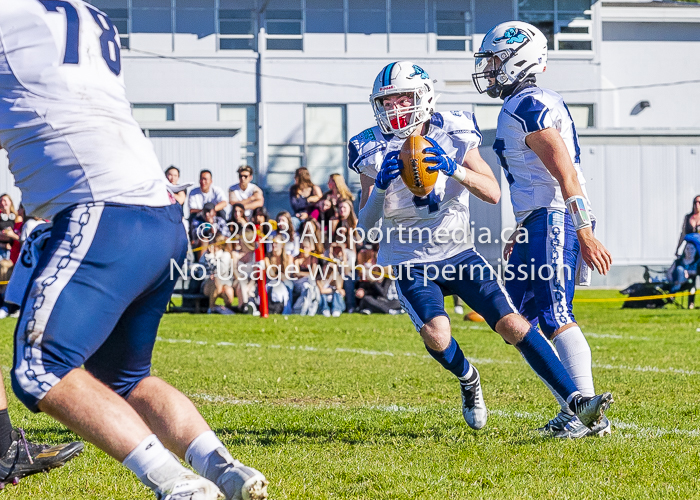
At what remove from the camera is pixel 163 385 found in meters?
3.18

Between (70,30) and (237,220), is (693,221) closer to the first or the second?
(237,220)

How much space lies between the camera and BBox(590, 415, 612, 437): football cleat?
4691 mm

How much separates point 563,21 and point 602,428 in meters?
24.5

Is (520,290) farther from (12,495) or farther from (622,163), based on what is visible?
(622,163)

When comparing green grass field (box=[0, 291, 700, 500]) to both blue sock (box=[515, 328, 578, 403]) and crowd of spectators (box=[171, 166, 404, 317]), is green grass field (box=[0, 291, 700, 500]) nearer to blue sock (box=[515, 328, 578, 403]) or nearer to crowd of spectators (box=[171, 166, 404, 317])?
blue sock (box=[515, 328, 578, 403])

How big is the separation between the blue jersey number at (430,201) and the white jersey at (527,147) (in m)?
0.41

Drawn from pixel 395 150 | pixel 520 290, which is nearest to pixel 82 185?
pixel 395 150

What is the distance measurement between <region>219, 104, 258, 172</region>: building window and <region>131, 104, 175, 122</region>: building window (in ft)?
4.47

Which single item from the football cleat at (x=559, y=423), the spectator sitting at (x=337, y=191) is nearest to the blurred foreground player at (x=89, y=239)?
the football cleat at (x=559, y=423)

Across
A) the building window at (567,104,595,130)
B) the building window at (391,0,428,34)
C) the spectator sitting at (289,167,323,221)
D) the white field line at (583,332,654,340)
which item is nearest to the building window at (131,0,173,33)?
the building window at (391,0,428,34)

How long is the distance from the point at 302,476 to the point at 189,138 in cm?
1524

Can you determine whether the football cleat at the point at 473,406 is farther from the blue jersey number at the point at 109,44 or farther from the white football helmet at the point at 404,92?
the blue jersey number at the point at 109,44

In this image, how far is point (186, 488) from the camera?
2.71 metres

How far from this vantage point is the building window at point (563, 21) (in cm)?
2733
